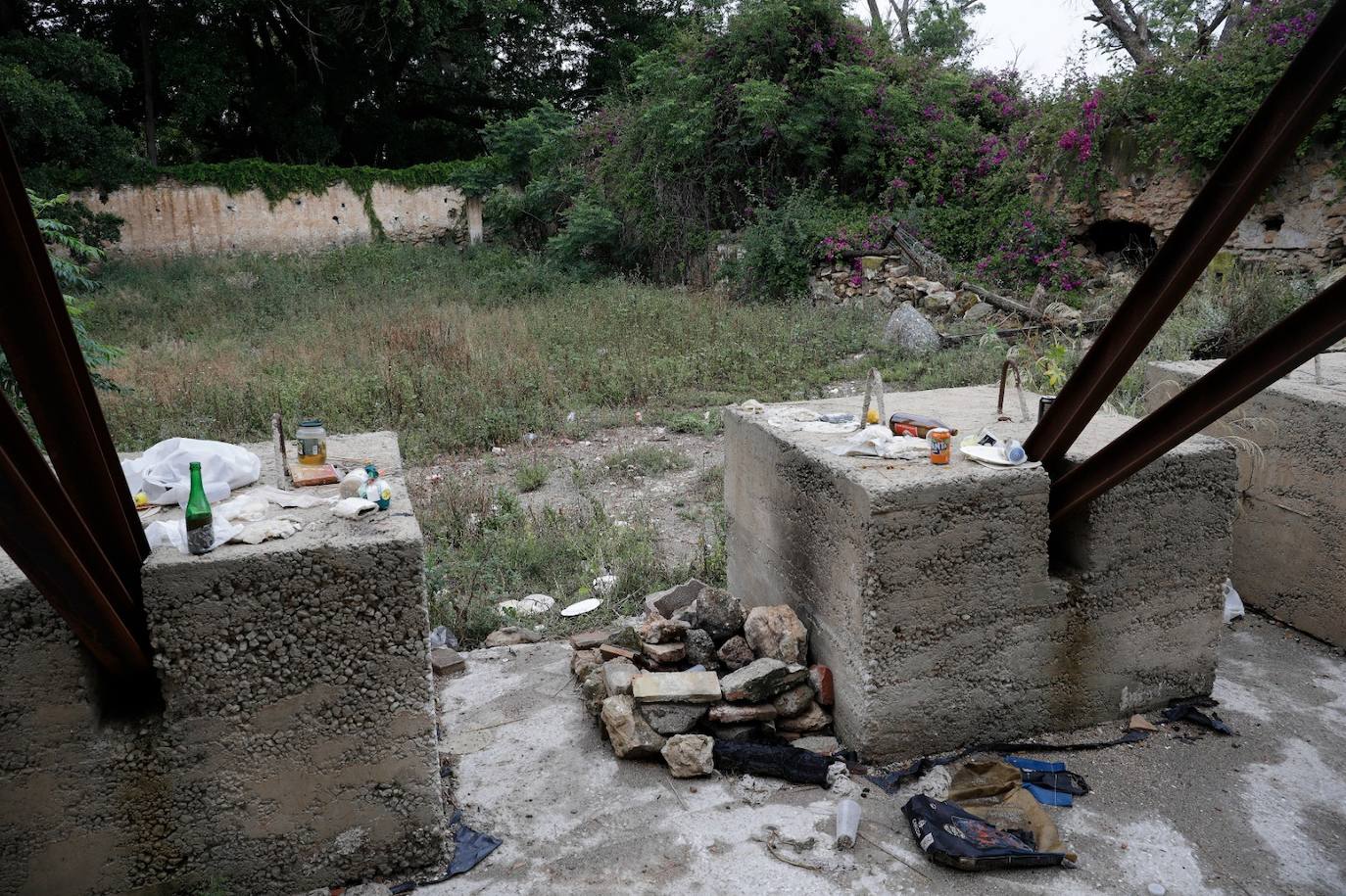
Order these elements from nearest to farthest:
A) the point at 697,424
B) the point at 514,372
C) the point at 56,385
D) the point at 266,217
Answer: the point at 56,385 < the point at 697,424 < the point at 514,372 < the point at 266,217

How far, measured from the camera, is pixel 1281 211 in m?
9.75

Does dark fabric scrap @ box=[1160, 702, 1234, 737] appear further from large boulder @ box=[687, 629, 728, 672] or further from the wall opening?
the wall opening

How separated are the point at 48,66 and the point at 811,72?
514 inches

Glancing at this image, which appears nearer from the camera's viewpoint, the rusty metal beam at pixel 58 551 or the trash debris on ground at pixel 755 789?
the rusty metal beam at pixel 58 551

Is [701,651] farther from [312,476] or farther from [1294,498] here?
[1294,498]

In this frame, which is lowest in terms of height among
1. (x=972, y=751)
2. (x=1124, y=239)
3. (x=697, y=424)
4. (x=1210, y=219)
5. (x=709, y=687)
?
(x=972, y=751)

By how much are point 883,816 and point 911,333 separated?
7857 millimetres

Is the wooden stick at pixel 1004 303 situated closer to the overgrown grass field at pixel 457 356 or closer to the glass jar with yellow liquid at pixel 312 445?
the overgrown grass field at pixel 457 356

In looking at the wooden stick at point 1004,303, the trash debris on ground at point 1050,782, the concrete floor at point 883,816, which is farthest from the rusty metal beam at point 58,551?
the wooden stick at point 1004,303

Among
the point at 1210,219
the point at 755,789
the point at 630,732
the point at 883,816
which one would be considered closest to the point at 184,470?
the point at 630,732

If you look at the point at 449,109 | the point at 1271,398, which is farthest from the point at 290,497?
the point at 449,109

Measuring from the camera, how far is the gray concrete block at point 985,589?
3129 millimetres

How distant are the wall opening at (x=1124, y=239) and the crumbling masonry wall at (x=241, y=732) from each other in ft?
36.0

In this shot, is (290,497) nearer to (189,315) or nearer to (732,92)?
(189,315)
